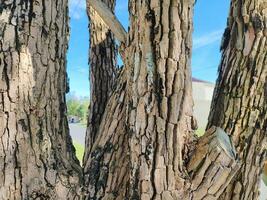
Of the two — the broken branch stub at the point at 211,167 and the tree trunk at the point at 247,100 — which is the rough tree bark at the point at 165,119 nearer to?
the broken branch stub at the point at 211,167

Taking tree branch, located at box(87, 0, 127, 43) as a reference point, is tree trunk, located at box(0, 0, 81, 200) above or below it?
below

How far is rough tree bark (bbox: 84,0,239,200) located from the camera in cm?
169

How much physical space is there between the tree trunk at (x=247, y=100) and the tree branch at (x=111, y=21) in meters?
0.48

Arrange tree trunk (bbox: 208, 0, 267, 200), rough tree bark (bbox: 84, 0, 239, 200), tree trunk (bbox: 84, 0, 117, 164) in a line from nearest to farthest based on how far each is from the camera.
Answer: rough tree bark (bbox: 84, 0, 239, 200)
tree trunk (bbox: 208, 0, 267, 200)
tree trunk (bbox: 84, 0, 117, 164)

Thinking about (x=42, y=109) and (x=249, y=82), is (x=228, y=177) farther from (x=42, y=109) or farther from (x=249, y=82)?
(x=42, y=109)

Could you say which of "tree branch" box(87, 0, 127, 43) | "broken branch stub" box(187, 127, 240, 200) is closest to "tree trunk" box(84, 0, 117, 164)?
"tree branch" box(87, 0, 127, 43)

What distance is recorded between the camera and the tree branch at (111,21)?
201 centimetres

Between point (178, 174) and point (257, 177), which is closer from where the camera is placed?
point (178, 174)

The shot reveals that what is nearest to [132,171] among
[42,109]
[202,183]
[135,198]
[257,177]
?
[135,198]

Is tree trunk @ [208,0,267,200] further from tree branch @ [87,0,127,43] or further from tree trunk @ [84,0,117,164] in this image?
tree trunk @ [84,0,117,164]

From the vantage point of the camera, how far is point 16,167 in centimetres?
169

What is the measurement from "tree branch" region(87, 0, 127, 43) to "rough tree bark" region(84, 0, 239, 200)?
185 mm

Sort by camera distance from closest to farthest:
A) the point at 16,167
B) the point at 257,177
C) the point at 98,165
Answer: the point at 16,167 → the point at 98,165 → the point at 257,177

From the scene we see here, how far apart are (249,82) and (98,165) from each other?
2.33ft
